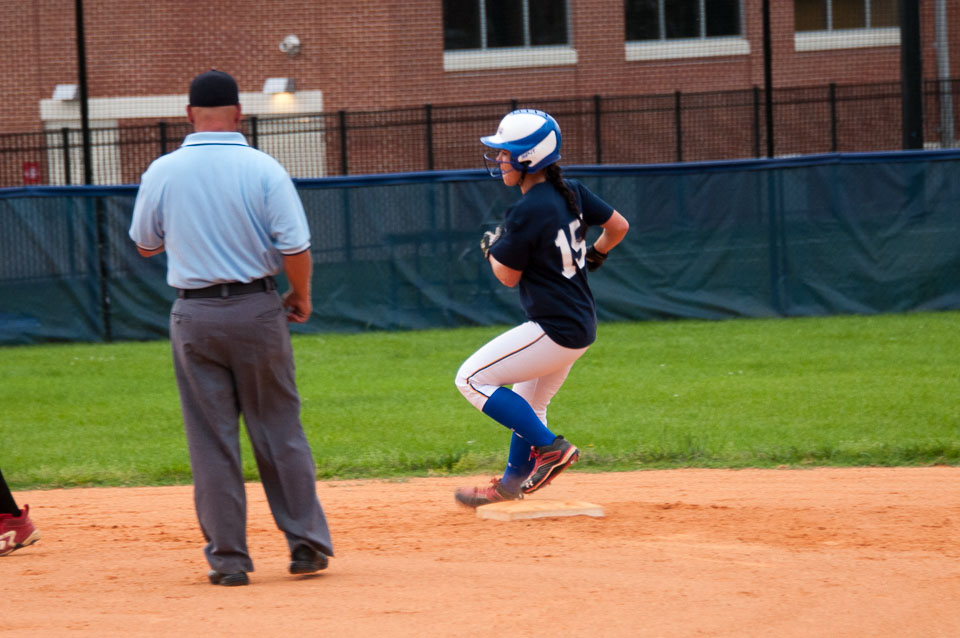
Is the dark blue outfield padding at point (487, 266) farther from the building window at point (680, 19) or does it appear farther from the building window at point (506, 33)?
the building window at point (680, 19)

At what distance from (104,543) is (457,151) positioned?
1943 cm

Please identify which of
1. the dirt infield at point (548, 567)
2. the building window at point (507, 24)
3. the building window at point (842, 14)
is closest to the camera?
the dirt infield at point (548, 567)

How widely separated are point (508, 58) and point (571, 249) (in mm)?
21199

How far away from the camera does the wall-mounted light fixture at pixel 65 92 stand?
24.8 meters

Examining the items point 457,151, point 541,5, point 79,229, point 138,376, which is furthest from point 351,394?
point 541,5

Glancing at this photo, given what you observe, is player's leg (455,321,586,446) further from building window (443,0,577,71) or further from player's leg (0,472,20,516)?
building window (443,0,577,71)

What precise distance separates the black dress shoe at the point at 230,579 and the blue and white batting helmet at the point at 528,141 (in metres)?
2.26

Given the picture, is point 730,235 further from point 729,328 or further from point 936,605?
point 936,605

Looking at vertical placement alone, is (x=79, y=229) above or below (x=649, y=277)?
above

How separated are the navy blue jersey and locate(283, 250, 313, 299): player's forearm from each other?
1.14m

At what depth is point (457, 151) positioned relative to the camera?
79.9ft

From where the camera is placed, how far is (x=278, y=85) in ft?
81.4

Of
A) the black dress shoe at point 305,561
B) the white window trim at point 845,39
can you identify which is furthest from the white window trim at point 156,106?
the black dress shoe at point 305,561

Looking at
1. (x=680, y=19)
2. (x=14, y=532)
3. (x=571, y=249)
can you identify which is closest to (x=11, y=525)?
(x=14, y=532)
